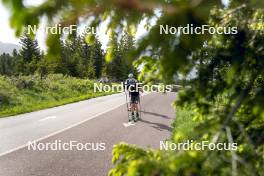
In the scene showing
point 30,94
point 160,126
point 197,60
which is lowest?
point 160,126

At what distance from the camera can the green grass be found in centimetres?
2425

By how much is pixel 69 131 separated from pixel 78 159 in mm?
4549

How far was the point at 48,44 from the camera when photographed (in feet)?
8.20

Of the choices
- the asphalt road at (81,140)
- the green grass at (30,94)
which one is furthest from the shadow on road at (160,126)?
the green grass at (30,94)

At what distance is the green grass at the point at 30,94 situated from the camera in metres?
24.2

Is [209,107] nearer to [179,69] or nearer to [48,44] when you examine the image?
[179,69]

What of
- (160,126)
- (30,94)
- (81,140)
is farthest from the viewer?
(30,94)

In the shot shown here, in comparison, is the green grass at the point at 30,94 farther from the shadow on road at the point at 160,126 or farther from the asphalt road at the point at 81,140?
the shadow on road at the point at 160,126

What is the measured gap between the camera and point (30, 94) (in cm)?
3053

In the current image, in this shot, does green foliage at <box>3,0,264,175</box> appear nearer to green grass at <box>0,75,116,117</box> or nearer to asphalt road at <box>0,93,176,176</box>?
asphalt road at <box>0,93,176,176</box>

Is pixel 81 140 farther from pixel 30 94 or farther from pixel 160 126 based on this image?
pixel 30 94

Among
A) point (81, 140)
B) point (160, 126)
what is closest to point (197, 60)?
point (81, 140)

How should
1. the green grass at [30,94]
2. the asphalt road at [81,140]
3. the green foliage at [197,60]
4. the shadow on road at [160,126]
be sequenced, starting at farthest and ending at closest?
1. the green grass at [30,94]
2. the shadow on road at [160,126]
3. the asphalt road at [81,140]
4. the green foliage at [197,60]

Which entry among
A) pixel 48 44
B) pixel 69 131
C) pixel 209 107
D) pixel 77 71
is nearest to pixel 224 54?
pixel 209 107
